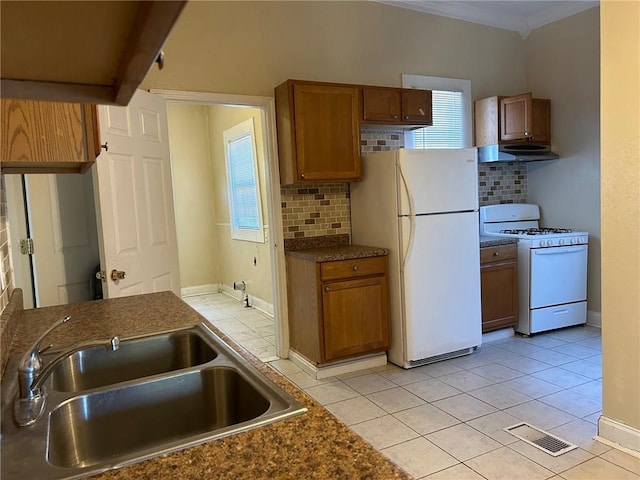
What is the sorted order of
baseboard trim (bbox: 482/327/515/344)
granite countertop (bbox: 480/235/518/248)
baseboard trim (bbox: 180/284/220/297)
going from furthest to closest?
baseboard trim (bbox: 180/284/220/297) < baseboard trim (bbox: 482/327/515/344) < granite countertop (bbox: 480/235/518/248)

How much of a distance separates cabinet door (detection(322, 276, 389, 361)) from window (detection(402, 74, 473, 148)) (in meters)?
1.53

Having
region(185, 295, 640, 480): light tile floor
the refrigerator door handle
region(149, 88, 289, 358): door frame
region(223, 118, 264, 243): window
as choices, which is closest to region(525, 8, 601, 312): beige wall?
region(185, 295, 640, 480): light tile floor

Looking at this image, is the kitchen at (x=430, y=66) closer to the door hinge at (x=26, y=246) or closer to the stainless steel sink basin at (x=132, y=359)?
the door hinge at (x=26, y=246)

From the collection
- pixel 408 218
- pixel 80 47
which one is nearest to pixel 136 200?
pixel 408 218

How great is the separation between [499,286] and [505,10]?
2.60 meters

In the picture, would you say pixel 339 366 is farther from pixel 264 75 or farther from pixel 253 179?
pixel 253 179

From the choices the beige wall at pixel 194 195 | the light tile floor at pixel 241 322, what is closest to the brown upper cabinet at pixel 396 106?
the light tile floor at pixel 241 322

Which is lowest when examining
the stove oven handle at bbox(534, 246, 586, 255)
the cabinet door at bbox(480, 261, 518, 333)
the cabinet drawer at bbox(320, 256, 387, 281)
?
the cabinet door at bbox(480, 261, 518, 333)

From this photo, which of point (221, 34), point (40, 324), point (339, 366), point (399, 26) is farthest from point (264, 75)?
point (40, 324)

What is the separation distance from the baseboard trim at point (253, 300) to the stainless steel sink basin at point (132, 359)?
12.0ft

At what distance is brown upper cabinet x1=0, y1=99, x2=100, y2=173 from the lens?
1.23m

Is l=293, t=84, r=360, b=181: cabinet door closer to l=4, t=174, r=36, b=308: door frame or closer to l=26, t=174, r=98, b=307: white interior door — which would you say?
l=26, t=174, r=98, b=307: white interior door

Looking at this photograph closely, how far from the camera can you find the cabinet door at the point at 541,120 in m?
4.45

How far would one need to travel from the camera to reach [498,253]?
13.2 feet
